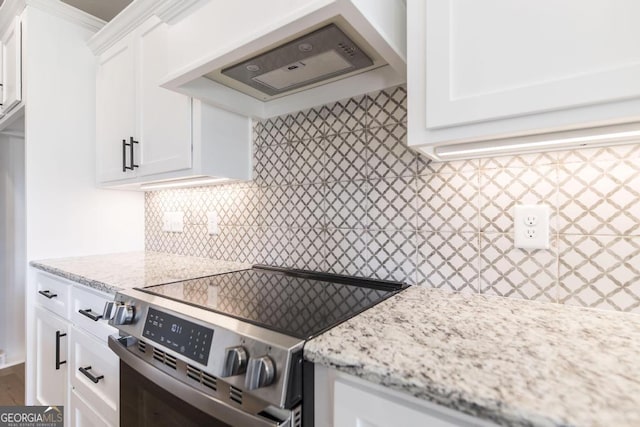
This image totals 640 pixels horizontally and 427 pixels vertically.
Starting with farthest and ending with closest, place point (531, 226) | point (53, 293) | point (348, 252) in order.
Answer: point (53, 293) < point (348, 252) < point (531, 226)

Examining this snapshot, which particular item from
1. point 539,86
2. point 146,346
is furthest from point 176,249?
point 539,86

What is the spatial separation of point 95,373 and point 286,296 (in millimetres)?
865

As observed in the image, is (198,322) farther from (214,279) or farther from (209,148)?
(209,148)

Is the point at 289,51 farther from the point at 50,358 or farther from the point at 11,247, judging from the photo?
the point at 11,247

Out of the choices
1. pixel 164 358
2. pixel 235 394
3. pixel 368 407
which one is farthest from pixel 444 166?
pixel 164 358

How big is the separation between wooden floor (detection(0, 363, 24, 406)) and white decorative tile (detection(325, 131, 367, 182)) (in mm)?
2462

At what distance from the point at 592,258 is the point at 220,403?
38.5 inches

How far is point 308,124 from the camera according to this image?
1.31 m

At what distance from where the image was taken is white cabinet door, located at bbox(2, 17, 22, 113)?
1758 millimetres

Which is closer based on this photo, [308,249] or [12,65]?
[308,249]

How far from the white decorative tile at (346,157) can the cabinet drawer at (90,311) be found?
0.97 m

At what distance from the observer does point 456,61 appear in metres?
0.70

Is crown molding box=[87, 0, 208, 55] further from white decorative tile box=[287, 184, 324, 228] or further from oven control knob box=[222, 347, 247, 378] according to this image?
oven control knob box=[222, 347, 247, 378]

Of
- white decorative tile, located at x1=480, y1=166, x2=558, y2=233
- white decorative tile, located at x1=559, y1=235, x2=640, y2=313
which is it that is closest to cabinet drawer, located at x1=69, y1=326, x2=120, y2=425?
white decorative tile, located at x1=480, y1=166, x2=558, y2=233
